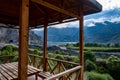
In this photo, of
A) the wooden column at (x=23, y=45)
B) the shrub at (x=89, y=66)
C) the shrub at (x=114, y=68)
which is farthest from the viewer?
the shrub at (x=89, y=66)

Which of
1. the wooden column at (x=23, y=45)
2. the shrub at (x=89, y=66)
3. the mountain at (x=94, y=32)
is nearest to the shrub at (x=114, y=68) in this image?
the shrub at (x=89, y=66)

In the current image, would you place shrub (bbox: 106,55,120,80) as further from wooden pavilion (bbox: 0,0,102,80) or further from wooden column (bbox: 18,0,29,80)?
wooden column (bbox: 18,0,29,80)

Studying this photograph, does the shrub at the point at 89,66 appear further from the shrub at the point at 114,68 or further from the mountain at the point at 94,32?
the mountain at the point at 94,32

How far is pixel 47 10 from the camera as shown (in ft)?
17.7

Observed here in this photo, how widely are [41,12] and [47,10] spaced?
0.78 feet

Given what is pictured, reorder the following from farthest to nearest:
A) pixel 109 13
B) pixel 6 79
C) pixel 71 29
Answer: pixel 109 13, pixel 71 29, pixel 6 79

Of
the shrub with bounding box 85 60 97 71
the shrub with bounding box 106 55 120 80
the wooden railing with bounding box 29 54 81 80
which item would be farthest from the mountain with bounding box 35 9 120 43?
the wooden railing with bounding box 29 54 81 80

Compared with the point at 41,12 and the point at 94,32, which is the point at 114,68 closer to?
the point at 41,12

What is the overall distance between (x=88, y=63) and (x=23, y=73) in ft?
34.6

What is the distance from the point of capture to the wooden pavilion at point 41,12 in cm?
252

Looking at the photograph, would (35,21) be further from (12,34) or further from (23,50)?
(12,34)

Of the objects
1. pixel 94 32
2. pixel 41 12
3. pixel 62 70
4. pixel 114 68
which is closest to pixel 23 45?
pixel 41 12

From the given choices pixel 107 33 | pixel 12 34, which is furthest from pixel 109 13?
pixel 12 34

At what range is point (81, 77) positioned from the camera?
432 centimetres
